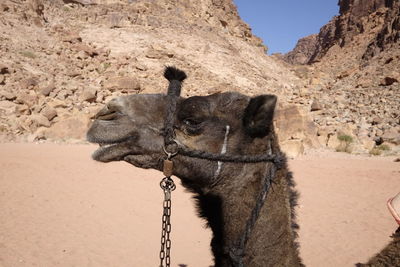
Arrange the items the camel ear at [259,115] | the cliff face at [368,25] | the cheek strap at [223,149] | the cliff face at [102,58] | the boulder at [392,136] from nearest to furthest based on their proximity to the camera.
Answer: the camel ear at [259,115], the cheek strap at [223,149], the boulder at [392,136], the cliff face at [102,58], the cliff face at [368,25]

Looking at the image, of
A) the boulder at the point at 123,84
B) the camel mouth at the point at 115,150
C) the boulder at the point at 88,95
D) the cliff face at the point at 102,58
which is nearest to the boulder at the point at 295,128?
the cliff face at the point at 102,58

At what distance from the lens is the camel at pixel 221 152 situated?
241 centimetres

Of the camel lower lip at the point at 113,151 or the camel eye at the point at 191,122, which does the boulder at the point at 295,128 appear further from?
the camel lower lip at the point at 113,151

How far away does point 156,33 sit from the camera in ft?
141

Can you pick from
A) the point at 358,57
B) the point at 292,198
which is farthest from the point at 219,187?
the point at 358,57

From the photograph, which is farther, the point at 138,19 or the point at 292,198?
the point at 138,19

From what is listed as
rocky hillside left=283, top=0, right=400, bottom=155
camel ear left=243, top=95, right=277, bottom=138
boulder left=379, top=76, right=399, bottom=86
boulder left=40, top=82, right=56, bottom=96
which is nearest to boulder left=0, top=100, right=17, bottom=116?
boulder left=40, top=82, right=56, bottom=96

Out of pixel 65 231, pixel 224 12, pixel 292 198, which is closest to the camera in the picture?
pixel 292 198

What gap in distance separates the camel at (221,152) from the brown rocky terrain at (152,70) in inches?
609

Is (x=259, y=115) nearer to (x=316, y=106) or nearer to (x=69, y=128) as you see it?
(x=69, y=128)

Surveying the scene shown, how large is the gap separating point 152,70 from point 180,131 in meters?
30.2

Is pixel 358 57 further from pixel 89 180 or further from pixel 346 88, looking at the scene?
pixel 89 180

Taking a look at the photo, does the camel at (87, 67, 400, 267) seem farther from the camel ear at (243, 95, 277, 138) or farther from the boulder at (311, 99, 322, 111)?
the boulder at (311, 99, 322, 111)

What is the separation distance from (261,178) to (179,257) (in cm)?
458
